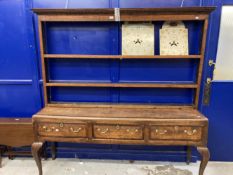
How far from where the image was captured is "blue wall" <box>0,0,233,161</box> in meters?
2.16

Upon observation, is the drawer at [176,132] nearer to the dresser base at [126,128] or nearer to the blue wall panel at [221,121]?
the dresser base at [126,128]

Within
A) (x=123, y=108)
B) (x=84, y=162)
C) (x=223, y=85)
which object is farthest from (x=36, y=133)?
(x=223, y=85)

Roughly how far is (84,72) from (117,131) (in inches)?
32.2

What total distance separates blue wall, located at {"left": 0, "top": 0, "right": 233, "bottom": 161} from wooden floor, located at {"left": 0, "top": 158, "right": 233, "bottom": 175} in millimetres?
100

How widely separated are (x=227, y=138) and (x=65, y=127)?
77.5 inches

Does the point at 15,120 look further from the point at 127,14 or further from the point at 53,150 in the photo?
the point at 127,14

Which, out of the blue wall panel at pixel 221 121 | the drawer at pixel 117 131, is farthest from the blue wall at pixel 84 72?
the drawer at pixel 117 131

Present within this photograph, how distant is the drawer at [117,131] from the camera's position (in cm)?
195

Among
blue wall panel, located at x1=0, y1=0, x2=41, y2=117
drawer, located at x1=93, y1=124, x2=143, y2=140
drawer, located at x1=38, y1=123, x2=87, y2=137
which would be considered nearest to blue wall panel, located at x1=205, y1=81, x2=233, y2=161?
drawer, located at x1=93, y1=124, x2=143, y2=140

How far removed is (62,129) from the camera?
2.01 metres

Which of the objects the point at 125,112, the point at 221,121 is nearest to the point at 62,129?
the point at 125,112

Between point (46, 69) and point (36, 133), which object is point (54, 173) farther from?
point (46, 69)

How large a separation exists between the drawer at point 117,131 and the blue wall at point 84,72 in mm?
484

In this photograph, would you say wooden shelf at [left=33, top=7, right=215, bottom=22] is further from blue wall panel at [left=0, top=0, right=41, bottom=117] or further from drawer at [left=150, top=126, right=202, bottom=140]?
drawer at [left=150, top=126, right=202, bottom=140]
